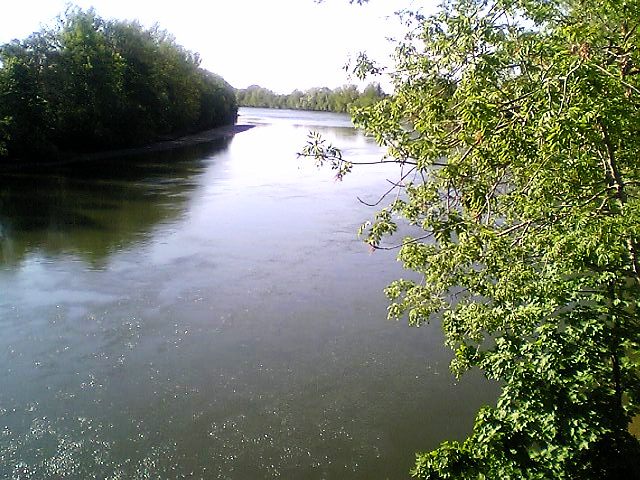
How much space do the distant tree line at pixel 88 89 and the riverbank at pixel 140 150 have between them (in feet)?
1.40

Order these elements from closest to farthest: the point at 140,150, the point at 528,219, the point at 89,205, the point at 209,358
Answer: the point at 528,219 < the point at 209,358 < the point at 89,205 < the point at 140,150

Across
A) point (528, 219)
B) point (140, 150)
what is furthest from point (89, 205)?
point (528, 219)

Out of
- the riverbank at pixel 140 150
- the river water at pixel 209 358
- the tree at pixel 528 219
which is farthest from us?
the riverbank at pixel 140 150

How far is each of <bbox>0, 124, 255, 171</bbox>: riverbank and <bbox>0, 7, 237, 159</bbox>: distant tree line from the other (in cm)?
43

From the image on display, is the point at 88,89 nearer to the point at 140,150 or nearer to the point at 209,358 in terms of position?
the point at 140,150

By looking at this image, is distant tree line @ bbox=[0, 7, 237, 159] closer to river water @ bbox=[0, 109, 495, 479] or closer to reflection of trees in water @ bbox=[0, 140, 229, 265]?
reflection of trees in water @ bbox=[0, 140, 229, 265]

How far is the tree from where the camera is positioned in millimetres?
3965

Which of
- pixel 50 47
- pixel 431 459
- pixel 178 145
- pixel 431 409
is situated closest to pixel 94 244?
pixel 431 409

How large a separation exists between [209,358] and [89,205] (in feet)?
39.3

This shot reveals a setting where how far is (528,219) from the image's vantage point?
468 cm

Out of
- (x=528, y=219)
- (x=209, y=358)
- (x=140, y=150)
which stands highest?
(x=528, y=219)

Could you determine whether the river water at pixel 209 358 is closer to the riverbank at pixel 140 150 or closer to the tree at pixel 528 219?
the tree at pixel 528 219

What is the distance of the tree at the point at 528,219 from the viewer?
3965 mm

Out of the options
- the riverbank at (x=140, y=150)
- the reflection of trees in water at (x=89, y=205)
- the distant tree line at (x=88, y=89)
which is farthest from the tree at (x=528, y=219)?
the riverbank at (x=140, y=150)
